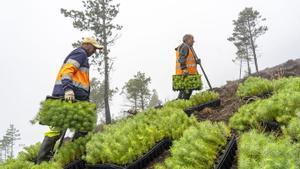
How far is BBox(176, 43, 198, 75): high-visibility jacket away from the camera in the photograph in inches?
360

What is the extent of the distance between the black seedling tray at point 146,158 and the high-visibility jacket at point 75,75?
4.74 ft

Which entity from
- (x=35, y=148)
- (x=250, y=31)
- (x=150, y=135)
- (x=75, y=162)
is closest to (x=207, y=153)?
(x=150, y=135)

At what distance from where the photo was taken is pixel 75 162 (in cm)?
575

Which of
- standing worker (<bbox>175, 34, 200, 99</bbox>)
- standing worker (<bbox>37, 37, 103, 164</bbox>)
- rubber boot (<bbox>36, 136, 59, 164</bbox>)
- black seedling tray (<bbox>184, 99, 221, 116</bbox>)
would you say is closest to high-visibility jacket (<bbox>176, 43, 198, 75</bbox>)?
standing worker (<bbox>175, 34, 200, 99</bbox>)

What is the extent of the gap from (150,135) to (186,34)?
4261mm

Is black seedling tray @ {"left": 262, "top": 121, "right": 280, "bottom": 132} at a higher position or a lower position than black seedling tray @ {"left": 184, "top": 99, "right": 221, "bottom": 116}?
lower

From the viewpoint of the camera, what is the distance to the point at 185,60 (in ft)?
30.2

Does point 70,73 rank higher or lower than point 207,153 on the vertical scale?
higher

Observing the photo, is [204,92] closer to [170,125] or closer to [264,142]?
[170,125]

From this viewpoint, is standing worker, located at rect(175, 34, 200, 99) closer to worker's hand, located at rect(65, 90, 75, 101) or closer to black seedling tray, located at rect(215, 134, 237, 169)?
worker's hand, located at rect(65, 90, 75, 101)

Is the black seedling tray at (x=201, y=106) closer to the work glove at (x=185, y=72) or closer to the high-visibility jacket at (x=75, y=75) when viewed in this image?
the work glove at (x=185, y=72)

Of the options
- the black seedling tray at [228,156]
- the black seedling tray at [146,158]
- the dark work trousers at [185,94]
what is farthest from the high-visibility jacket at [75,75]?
the dark work trousers at [185,94]

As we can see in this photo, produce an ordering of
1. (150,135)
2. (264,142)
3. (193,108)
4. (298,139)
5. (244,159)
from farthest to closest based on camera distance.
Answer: (193,108) < (150,135) < (298,139) < (264,142) < (244,159)

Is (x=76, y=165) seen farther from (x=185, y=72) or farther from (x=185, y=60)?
(x=185, y=60)
